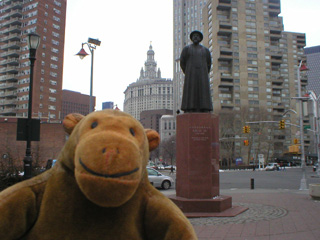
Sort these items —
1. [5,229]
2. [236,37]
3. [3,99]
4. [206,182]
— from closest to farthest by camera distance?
[5,229] → [206,182] → [236,37] → [3,99]

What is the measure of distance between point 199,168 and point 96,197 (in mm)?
6904

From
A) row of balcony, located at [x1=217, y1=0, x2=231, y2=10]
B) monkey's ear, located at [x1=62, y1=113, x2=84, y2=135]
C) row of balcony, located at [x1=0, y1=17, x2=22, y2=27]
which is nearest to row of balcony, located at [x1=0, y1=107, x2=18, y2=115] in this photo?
row of balcony, located at [x1=0, y1=17, x2=22, y2=27]

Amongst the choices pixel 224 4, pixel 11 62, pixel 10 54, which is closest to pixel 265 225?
pixel 224 4

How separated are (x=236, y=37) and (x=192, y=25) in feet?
195

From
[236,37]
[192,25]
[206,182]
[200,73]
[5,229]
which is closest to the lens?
[5,229]

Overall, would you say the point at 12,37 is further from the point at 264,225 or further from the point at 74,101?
the point at 264,225

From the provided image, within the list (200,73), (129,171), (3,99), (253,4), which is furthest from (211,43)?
(129,171)

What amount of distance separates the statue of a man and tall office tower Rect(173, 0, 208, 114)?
114006 mm

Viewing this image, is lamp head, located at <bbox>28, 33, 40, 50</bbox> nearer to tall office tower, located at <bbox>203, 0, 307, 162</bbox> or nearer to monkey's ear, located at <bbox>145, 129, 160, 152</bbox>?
monkey's ear, located at <bbox>145, 129, 160, 152</bbox>

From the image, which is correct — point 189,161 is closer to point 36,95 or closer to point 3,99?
point 36,95

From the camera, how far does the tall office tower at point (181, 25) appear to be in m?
125

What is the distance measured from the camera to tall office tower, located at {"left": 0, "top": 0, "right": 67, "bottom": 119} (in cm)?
7200

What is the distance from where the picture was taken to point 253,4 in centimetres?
7169

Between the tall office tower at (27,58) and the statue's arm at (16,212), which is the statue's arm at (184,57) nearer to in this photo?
the statue's arm at (16,212)
